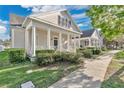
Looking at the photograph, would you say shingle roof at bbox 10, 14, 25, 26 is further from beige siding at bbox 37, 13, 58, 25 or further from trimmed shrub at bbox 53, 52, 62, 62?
trimmed shrub at bbox 53, 52, 62, 62

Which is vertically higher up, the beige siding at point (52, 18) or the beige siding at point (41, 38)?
the beige siding at point (52, 18)

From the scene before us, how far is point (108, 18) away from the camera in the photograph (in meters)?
9.09

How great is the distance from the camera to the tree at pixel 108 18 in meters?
8.41

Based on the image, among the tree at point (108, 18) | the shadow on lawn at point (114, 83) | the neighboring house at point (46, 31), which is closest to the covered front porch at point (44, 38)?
the neighboring house at point (46, 31)

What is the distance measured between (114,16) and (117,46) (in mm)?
33030

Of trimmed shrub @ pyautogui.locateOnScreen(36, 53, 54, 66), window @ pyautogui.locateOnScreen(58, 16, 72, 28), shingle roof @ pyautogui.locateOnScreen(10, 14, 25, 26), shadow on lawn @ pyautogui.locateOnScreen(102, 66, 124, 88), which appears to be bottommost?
shadow on lawn @ pyautogui.locateOnScreen(102, 66, 124, 88)

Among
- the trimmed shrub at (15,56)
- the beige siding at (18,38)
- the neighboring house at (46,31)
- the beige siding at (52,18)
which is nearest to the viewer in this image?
the trimmed shrub at (15,56)

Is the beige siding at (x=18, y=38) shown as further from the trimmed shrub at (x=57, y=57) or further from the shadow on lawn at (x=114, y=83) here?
the shadow on lawn at (x=114, y=83)

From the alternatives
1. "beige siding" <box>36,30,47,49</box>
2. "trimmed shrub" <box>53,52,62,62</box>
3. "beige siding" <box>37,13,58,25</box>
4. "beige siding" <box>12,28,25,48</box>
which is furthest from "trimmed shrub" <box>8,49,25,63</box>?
"beige siding" <box>12,28,25,48</box>

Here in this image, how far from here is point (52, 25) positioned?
13.2 meters

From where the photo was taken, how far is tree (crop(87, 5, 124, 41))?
331 inches

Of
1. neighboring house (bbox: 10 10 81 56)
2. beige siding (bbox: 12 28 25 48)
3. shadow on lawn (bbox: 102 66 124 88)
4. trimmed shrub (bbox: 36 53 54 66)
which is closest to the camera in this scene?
shadow on lawn (bbox: 102 66 124 88)
